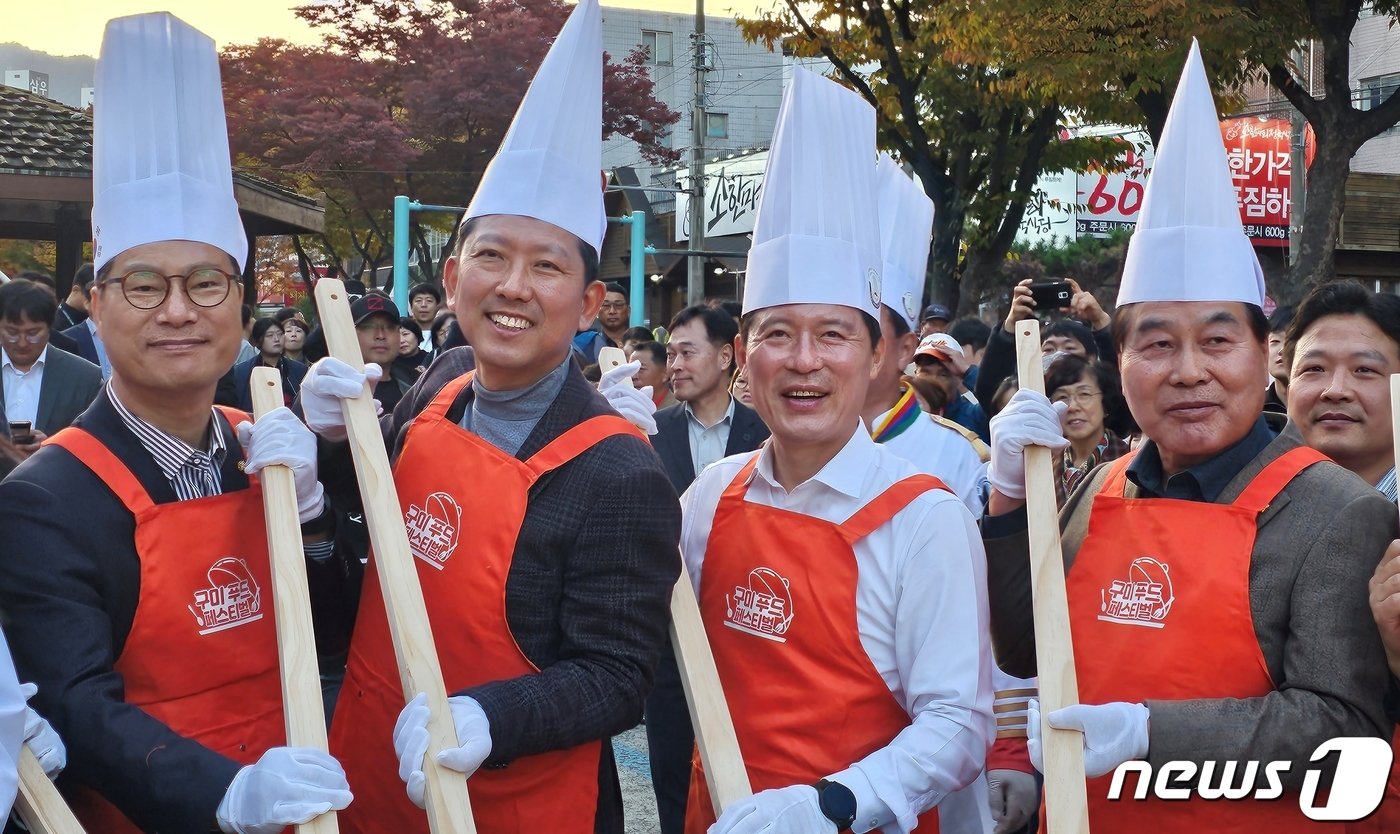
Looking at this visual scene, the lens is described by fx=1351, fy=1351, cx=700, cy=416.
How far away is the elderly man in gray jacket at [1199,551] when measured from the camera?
2.37 metres

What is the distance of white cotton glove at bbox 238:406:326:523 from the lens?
2506mm

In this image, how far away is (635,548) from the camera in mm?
2486

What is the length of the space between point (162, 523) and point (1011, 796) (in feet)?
6.06

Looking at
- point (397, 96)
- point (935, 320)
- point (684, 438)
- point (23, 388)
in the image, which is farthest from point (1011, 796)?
point (397, 96)

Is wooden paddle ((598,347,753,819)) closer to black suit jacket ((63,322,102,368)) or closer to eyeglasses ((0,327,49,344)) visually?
eyeglasses ((0,327,49,344))

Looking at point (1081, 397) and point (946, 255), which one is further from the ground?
point (946, 255)

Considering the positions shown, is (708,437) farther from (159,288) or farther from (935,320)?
(935,320)

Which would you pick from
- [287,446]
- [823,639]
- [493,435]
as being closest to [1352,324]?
[823,639]

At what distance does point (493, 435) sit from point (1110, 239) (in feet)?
78.4

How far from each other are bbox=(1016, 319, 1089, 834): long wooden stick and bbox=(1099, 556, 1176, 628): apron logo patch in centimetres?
8

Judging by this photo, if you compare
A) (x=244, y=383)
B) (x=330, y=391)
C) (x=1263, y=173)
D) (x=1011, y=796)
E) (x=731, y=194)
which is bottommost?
(x=1011, y=796)

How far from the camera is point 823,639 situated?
8.52 ft

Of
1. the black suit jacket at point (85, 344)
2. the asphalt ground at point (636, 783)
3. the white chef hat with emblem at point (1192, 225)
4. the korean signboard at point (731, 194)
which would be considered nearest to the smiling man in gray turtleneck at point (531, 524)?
the white chef hat with emblem at point (1192, 225)

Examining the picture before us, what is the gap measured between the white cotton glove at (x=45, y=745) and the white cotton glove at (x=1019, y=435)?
5.77 feet
